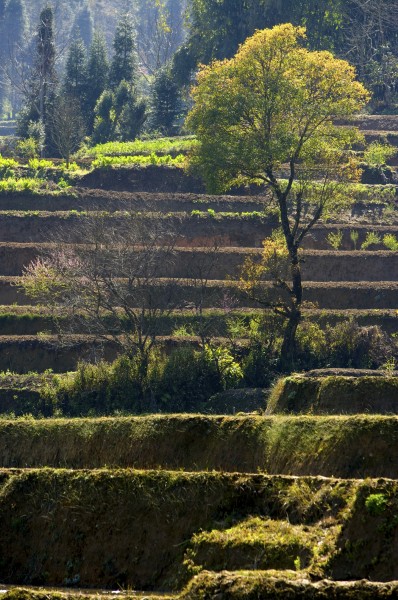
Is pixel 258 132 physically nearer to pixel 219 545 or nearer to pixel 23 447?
pixel 23 447

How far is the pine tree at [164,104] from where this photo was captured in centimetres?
7306

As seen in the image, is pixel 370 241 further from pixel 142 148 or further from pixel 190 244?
pixel 142 148

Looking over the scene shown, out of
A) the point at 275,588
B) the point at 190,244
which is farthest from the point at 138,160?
the point at 275,588

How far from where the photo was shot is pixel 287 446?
21.5 m

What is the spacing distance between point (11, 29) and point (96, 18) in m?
31.2

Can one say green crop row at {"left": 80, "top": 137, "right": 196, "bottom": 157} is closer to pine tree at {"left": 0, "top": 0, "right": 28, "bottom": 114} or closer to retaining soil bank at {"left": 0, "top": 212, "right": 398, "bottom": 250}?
retaining soil bank at {"left": 0, "top": 212, "right": 398, "bottom": 250}

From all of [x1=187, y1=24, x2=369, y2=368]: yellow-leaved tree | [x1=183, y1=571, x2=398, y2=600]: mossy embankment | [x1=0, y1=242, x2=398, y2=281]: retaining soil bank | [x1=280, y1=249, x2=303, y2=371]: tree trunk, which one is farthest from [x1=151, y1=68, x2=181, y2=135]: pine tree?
[x1=183, y1=571, x2=398, y2=600]: mossy embankment

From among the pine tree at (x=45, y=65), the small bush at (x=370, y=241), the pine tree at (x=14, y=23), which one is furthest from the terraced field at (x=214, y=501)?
the pine tree at (x=14, y=23)

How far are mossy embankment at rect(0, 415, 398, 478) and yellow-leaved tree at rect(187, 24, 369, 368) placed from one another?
15.2 metres

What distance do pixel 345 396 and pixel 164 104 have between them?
162 feet

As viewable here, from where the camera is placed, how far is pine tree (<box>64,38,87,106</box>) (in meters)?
76.6

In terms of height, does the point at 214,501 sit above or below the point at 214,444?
below

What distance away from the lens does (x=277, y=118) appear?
39719 mm

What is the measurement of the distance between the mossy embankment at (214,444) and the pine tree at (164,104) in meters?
49.5
